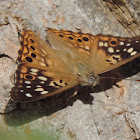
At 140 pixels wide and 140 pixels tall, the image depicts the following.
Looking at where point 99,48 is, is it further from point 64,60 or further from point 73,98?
point 73,98

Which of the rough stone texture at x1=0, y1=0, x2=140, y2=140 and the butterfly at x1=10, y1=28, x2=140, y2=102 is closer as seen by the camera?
the butterfly at x1=10, y1=28, x2=140, y2=102

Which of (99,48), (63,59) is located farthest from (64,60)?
(99,48)

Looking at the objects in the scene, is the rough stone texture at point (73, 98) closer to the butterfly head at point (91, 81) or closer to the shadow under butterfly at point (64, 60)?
the shadow under butterfly at point (64, 60)

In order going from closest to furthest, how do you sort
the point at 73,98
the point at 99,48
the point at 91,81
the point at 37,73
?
the point at 37,73, the point at 91,81, the point at 73,98, the point at 99,48

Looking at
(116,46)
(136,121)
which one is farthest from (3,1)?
(136,121)

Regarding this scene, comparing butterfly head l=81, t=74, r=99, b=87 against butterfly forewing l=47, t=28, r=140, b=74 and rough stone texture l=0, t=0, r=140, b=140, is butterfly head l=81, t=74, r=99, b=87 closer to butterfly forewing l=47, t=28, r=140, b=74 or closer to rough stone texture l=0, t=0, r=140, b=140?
butterfly forewing l=47, t=28, r=140, b=74

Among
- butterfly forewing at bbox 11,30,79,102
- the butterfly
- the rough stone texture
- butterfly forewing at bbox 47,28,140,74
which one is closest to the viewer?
butterfly forewing at bbox 11,30,79,102

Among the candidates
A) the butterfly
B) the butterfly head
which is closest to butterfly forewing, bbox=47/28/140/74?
the butterfly

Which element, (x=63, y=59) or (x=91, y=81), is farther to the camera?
(x=63, y=59)
